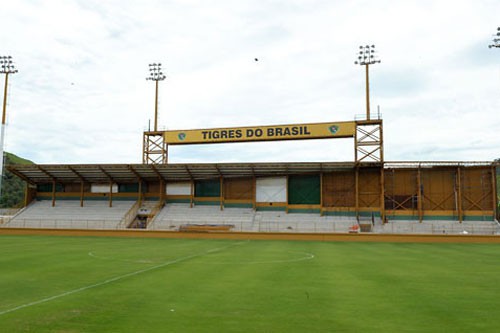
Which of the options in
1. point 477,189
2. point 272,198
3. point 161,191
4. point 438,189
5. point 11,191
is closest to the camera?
point 477,189

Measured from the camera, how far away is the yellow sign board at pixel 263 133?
53.1 metres

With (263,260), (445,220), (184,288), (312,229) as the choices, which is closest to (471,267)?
(263,260)

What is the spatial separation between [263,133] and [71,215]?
91.9 feet

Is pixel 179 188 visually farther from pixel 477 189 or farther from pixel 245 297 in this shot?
pixel 245 297

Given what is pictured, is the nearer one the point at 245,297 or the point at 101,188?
the point at 245,297

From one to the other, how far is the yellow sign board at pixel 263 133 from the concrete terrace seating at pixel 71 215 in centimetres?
1201

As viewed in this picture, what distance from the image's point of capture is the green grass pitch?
8500 mm

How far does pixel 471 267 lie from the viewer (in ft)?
59.8

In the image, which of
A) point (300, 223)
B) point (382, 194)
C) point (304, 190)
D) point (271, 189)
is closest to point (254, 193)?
point (271, 189)

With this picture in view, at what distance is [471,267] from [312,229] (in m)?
29.9

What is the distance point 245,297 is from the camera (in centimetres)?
1115

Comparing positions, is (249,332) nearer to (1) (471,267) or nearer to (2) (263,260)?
(2) (263,260)

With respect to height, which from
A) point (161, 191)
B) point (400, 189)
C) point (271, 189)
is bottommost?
point (161, 191)

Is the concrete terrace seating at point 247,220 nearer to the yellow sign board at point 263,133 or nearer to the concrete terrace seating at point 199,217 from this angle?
the concrete terrace seating at point 199,217
